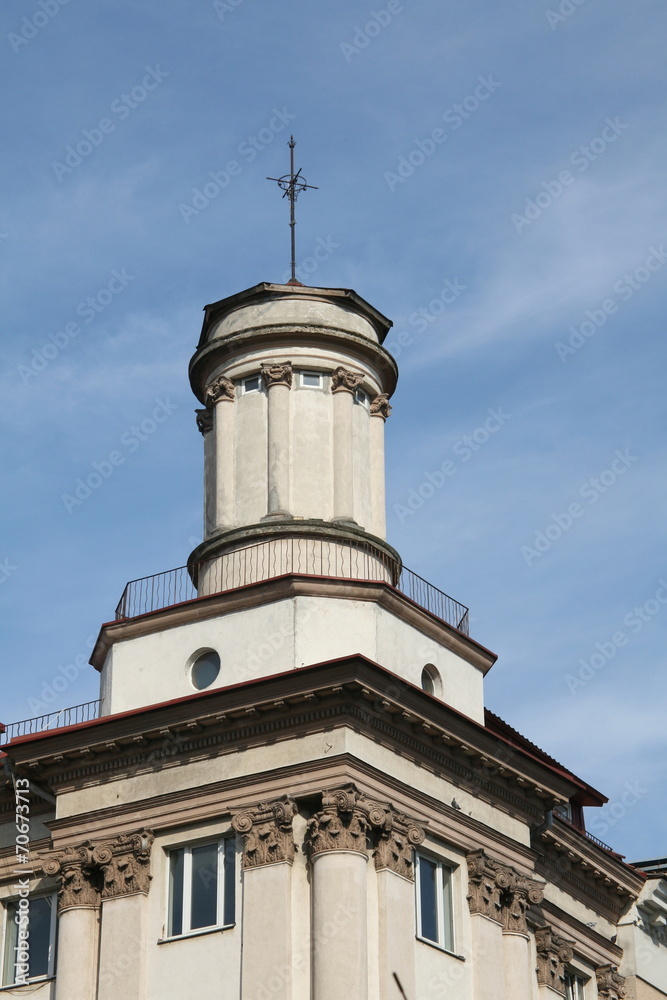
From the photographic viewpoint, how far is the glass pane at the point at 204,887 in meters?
38.0

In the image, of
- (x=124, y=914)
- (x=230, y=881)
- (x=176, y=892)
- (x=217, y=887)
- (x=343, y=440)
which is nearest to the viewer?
(x=230, y=881)

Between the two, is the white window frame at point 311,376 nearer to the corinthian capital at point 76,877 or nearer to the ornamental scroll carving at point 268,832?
the ornamental scroll carving at point 268,832

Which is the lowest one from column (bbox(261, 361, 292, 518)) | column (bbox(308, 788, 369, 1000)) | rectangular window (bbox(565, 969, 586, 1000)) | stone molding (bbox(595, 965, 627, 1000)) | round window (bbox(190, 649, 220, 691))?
column (bbox(308, 788, 369, 1000))

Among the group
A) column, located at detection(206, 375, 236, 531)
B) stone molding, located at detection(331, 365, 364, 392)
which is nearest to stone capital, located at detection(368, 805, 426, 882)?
column, located at detection(206, 375, 236, 531)

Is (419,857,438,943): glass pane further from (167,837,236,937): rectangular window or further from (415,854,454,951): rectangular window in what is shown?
(167,837,236,937): rectangular window

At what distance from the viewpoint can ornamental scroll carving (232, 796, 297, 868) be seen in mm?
37344

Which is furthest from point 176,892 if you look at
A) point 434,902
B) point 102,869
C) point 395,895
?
point 434,902

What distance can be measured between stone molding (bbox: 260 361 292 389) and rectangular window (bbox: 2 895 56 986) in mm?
13303

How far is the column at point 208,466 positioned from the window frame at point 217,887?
897 centimetres

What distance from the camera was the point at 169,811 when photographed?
39.2 metres

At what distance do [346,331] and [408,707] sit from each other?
37.3 ft

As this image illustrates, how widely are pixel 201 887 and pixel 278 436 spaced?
1155 cm

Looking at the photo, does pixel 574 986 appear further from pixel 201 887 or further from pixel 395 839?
pixel 201 887

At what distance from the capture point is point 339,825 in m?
37.1
